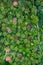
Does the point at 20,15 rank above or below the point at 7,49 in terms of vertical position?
above

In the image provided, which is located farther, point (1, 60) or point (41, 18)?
point (41, 18)

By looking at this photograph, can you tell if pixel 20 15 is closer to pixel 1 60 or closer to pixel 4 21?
pixel 4 21

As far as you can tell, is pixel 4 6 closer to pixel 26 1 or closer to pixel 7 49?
pixel 26 1

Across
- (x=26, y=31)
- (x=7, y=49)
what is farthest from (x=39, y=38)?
(x=7, y=49)

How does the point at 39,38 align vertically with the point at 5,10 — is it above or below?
below

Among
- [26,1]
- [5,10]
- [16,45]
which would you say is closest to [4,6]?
[5,10]

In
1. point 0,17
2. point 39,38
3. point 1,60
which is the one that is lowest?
point 1,60
